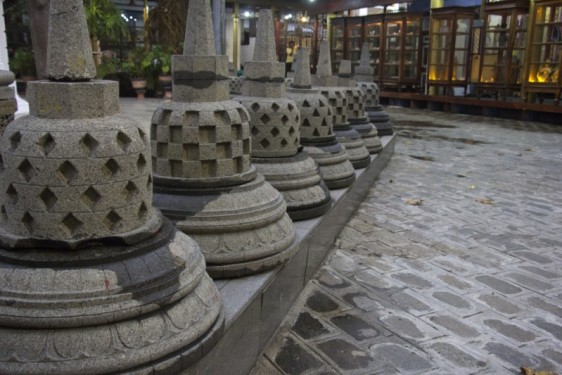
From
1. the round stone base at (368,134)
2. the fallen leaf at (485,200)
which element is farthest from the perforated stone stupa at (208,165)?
the round stone base at (368,134)

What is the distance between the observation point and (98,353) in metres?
1.76

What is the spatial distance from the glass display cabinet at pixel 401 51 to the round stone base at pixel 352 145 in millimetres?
14003

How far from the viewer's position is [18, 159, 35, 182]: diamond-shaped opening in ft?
6.14

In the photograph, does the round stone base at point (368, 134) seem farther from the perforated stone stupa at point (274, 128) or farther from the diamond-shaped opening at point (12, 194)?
the diamond-shaped opening at point (12, 194)

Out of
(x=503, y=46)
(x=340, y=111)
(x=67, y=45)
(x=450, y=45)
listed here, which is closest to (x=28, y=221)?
(x=67, y=45)

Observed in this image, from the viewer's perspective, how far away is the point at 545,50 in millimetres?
14539

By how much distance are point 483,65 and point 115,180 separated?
53.7ft

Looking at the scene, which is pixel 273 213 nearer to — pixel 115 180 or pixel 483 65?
pixel 115 180

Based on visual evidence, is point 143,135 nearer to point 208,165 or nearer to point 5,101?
point 208,165

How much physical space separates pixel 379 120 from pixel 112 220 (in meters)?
7.16

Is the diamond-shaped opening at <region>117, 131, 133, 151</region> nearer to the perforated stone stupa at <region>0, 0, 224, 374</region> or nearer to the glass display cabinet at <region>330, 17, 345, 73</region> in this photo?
the perforated stone stupa at <region>0, 0, 224, 374</region>

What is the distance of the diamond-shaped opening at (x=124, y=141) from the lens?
1.97 metres

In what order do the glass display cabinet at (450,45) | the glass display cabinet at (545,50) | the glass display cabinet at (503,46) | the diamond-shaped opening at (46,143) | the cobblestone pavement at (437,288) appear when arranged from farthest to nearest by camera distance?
the glass display cabinet at (450,45), the glass display cabinet at (503,46), the glass display cabinet at (545,50), the cobblestone pavement at (437,288), the diamond-shaped opening at (46,143)

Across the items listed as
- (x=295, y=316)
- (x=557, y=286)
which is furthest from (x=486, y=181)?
(x=295, y=316)
